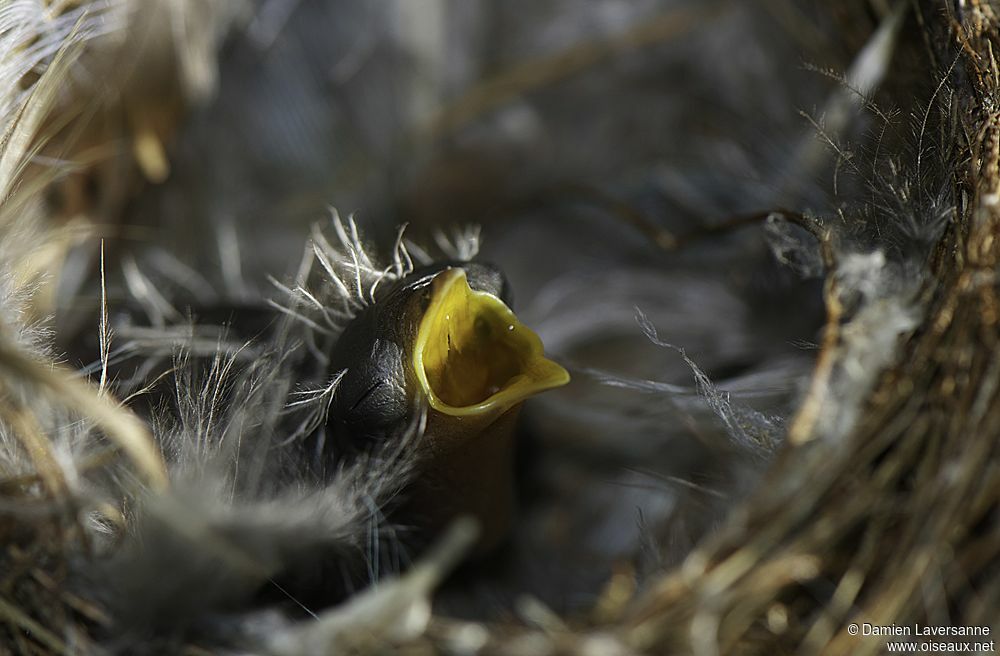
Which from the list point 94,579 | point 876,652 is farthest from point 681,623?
point 94,579

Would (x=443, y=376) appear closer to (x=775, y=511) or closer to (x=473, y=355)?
(x=473, y=355)

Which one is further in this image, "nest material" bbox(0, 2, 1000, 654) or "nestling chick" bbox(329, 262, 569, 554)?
"nestling chick" bbox(329, 262, 569, 554)

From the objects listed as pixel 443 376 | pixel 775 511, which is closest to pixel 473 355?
pixel 443 376

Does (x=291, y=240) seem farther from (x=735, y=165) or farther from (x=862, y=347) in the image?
(x=862, y=347)

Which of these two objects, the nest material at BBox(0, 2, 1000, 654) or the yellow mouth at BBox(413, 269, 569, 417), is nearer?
the nest material at BBox(0, 2, 1000, 654)

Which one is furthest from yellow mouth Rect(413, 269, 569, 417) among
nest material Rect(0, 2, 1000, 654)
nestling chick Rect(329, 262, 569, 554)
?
nest material Rect(0, 2, 1000, 654)

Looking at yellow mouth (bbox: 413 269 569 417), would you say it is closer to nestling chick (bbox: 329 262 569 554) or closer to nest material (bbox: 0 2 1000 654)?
nestling chick (bbox: 329 262 569 554)

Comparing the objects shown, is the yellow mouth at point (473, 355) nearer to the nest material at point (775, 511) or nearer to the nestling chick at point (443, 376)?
the nestling chick at point (443, 376)
